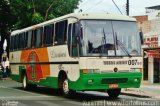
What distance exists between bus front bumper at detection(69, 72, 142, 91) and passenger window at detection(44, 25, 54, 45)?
10.9 ft

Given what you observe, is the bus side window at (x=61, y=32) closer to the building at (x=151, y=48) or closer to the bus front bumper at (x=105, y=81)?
the bus front bumper at (x=105, y=81)

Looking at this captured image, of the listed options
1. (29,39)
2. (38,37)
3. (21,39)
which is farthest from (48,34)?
(21,39)

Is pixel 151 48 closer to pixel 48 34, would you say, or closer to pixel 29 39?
pixel 29 39

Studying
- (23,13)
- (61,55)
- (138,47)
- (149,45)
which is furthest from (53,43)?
(23,13)

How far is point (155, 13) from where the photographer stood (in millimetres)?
37812

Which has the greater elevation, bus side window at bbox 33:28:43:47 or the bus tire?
A: bus side window at bbox 33:28:43:47

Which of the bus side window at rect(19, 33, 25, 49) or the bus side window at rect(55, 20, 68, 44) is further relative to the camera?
the bus side window at rect(19, 33, 25, 49)

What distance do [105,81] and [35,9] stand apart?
27894mm

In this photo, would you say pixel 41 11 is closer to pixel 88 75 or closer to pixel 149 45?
pixel 149 45

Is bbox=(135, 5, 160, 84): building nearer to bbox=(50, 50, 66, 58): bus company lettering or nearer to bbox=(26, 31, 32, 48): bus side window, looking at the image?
bbox=(26, 31, 32, 48): bus side window

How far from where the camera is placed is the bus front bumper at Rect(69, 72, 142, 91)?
62.6 feet

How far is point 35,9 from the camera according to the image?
46.3 m

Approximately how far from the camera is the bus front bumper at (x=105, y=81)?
19086 millimetres

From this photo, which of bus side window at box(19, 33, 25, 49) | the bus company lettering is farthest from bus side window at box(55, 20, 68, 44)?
bus side window at box(19, 33, 25, 49)
